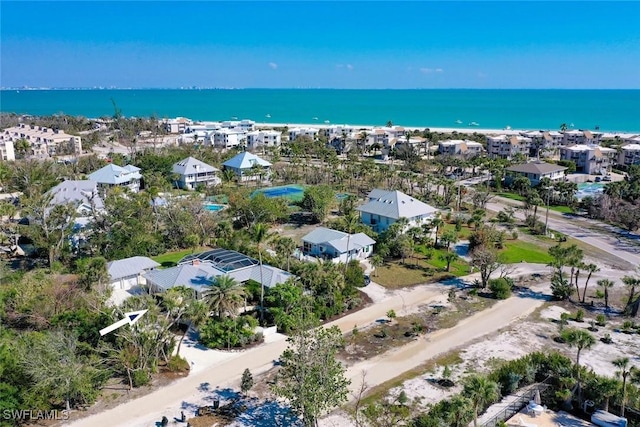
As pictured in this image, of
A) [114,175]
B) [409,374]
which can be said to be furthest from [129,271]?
[114,175]

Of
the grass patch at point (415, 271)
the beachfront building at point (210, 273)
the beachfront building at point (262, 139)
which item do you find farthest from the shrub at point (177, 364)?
the beachfront building at point (262, 139)

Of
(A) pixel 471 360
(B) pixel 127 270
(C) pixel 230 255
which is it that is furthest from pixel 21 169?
(A) pixel 471 360

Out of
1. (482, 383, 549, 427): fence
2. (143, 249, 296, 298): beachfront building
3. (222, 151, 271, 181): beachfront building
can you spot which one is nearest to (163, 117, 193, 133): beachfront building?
(222, 151, 271, 181): beachfront building

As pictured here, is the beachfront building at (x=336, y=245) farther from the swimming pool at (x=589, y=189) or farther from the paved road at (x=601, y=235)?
the swimming pool at (x=589, y=189)

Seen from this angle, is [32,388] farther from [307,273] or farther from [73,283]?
[307,273]

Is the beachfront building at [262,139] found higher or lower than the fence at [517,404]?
higher

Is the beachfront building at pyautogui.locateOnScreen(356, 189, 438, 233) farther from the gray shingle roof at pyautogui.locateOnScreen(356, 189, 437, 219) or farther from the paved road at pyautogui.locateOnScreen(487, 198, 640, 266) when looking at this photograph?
the paved road at pyautogui.locateOnScreen(487, 198, 640, 266)

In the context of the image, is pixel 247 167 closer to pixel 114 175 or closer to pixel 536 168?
pixel 114 175
